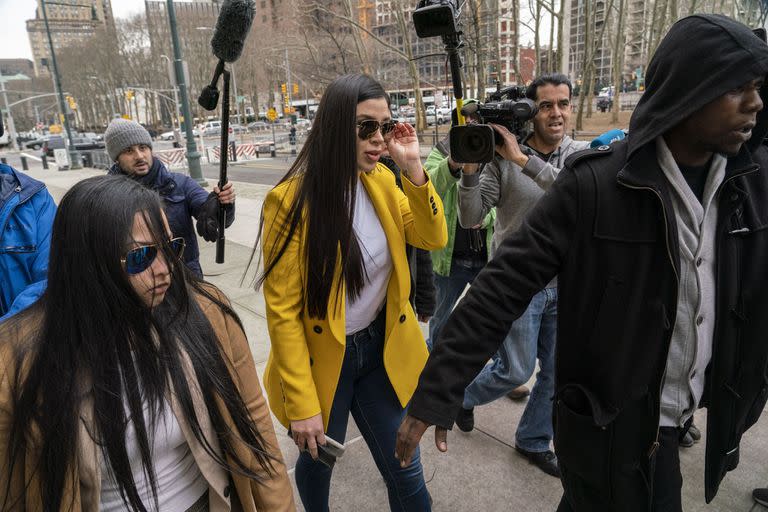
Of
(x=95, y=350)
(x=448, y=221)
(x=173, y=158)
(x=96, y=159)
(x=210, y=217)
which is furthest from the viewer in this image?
Result: (x=96, y=159)

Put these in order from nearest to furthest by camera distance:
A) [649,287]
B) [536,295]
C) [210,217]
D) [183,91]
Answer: [649,287] < [536,295] < [210,217] < [183,91]

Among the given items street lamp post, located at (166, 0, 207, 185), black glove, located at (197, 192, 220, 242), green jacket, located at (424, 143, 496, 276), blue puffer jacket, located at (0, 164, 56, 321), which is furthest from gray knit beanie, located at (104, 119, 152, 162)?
street lamp post, located at (166, 0, 207, 185)

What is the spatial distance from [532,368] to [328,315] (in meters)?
1.32

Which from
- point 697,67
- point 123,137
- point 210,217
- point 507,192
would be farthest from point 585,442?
point 123,137

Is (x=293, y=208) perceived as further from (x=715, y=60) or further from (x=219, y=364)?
(x=715, y=60)

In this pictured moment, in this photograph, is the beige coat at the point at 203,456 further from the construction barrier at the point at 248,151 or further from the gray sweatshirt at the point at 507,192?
the construction barrier at the point at 248,151

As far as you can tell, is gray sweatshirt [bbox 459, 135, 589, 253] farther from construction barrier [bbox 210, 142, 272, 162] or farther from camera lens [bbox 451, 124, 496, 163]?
construction barrier [bbox 210, 142, 272, 162]

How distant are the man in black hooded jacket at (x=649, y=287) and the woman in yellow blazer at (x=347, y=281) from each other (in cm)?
57

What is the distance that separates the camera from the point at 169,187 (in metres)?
3.56

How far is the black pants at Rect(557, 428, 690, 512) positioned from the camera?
1616 mm

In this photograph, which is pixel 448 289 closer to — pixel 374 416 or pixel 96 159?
pixel 374 416

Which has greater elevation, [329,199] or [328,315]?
[329,199]

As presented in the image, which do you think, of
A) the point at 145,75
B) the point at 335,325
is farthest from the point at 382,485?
the point at 145,75

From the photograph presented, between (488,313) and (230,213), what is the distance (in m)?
2.54
